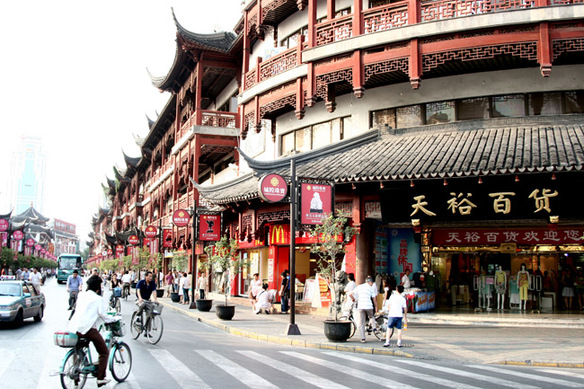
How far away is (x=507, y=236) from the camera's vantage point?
20.0 metres

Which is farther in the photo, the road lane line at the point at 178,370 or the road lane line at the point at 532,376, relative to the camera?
the road lane line at the point at 532,376

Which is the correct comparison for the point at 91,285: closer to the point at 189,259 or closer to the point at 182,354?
the point at 182,354

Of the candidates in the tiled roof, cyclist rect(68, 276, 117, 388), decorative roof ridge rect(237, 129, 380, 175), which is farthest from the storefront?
cyclist rect(68, 276, 117, 388)

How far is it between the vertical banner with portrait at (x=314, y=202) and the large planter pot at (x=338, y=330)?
3.57 meters

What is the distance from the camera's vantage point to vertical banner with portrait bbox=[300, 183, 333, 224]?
56.0 feet

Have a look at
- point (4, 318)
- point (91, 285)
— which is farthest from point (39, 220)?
point (91, 285)

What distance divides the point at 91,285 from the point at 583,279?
19237 millimetres

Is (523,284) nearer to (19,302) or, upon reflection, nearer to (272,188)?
(272,188)

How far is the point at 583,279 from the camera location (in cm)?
2117

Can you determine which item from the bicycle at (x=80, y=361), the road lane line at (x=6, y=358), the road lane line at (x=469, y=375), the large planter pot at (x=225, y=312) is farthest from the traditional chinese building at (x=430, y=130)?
the bicycle at (x=80, y=361)

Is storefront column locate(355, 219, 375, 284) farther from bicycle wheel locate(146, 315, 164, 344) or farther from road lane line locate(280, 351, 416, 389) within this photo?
bicycle wheel locate(146, 315, 164, 344)

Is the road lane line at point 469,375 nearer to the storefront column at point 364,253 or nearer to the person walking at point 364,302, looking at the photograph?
the person walking at point 364,302

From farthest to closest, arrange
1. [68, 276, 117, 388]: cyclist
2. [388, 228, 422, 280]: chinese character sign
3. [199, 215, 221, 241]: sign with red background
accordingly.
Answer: [199, 215, 221, 241]: sign with red background, [388, 228, 422, 280]: chinese character sign, [68, 276, 117, 388]: cyclist

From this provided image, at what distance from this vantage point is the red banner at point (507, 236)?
19344 mm
